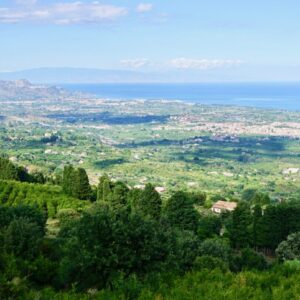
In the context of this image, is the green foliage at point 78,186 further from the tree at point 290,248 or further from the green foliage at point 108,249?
the green foliage at point 108,249

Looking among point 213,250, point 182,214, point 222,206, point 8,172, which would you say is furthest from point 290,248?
point 8,172

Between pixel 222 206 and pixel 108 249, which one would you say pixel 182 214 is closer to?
pixel 222 206

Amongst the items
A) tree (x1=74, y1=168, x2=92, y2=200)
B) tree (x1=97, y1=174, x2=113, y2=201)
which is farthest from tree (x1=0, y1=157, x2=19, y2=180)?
tree (x1=97, y1=174, x2=113, y2=201)

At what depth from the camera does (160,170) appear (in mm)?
96875

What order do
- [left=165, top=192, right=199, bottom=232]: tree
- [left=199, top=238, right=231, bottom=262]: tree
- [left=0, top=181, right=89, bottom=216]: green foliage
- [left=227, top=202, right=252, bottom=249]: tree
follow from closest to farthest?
[left=199, top=238, right=231, bottom=262]: tree → [left=227, top=202, right=252, bottom=249]: tree → [left=165, top=192, right=199, bottom=232]: tree → [left=0, top=181, right=89, bottom=216]: green foliage

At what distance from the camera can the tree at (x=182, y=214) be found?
32281 millimetres

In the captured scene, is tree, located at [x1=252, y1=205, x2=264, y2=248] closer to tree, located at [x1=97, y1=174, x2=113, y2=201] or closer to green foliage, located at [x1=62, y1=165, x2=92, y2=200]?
tree, located at [x1=97, y1=174, x2=113, y2=201]

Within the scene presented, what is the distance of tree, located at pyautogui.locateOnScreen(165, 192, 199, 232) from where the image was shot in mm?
32281

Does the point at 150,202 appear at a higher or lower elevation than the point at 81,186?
higher

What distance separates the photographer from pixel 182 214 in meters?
32.5

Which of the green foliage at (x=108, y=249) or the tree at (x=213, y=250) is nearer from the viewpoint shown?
the green foliage at (x=108, y=249)

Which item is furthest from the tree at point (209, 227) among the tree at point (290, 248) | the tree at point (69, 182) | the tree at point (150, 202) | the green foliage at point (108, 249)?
the green foliage at point (108, 249)

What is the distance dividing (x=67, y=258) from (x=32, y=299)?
595 centimetres

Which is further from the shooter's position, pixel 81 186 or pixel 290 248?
pixel 81 186
